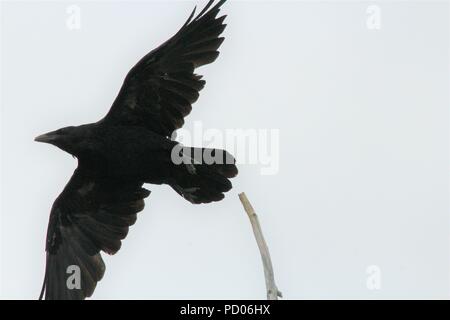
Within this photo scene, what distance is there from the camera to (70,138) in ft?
41.1

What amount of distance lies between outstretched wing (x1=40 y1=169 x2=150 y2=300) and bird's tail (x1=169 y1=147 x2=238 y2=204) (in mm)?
905

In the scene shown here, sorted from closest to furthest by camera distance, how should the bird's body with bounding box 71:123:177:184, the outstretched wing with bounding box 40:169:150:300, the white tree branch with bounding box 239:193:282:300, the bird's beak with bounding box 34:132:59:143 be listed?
the white tree branch with bounding box 239:193:282:300, the bird's body with bounding box 71:123:177:184, the bird's beak with bounding box 34:132:59:143, the outstretched wing with bounding box 40:169:150:300

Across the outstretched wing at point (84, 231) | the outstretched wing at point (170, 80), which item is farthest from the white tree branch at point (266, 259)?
the outstretched wing at point (84, 231)

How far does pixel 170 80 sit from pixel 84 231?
271cm

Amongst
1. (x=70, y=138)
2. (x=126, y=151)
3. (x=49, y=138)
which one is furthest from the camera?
(x=49, y=138)

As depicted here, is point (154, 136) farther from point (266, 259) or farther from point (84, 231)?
point (266, 259)

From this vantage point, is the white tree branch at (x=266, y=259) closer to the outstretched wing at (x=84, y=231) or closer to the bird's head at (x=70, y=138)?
the bird's head at (x=70, y=138)

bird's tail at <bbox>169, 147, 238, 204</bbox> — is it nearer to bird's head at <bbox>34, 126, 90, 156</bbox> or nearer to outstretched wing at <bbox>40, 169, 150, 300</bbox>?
outstretched wing at <bbox>40, 169, 150, 300</bbox>

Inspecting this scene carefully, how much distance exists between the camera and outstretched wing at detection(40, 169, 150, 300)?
45.1 feet

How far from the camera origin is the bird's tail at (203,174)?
41.4 feet

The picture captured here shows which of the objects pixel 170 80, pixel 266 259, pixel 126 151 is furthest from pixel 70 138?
pixel 266 259

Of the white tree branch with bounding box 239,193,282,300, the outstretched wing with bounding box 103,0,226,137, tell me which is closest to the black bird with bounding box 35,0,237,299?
the outstretched wing with bounding box 103,0,226,137
